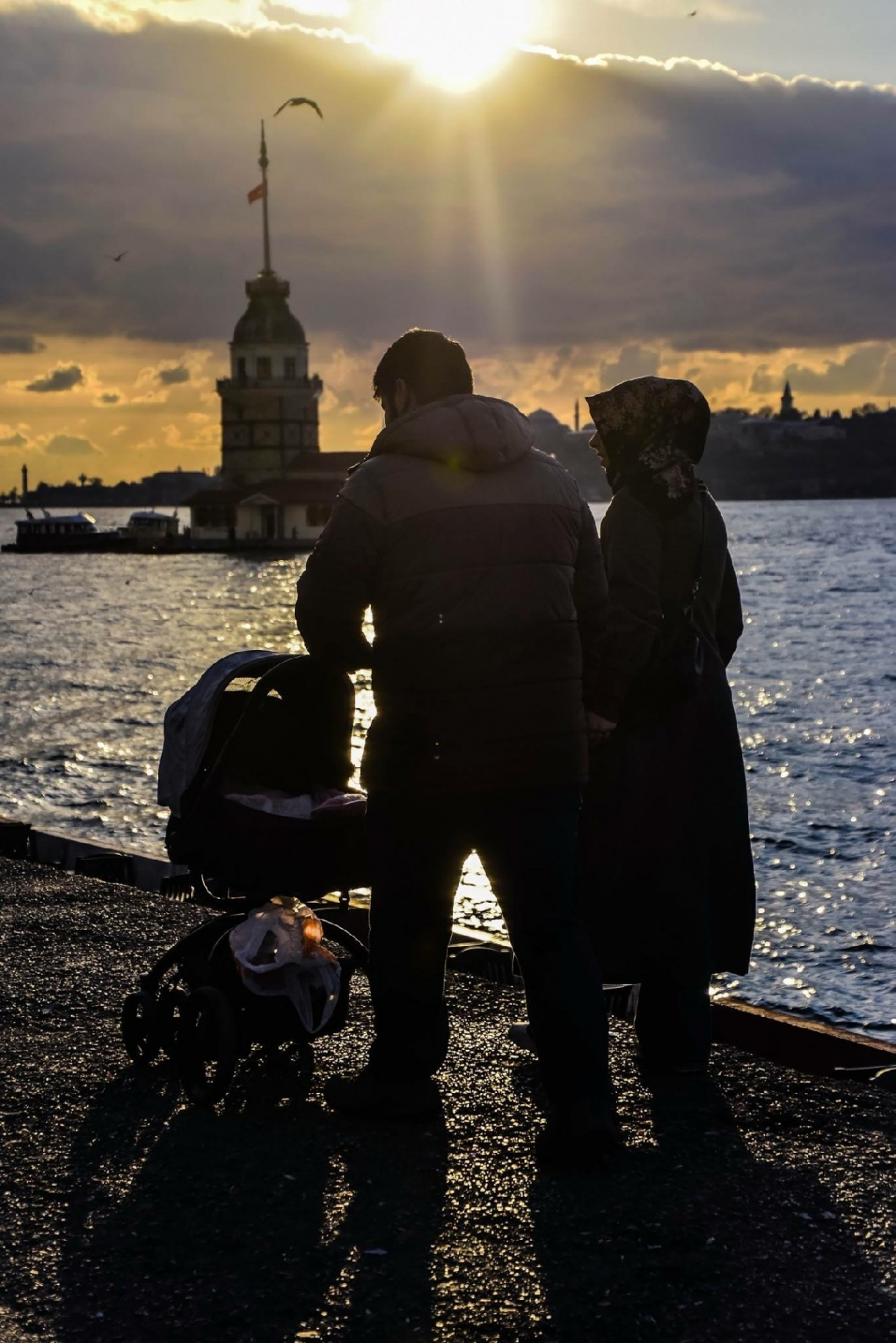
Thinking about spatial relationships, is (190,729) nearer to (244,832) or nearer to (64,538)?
(244,832)

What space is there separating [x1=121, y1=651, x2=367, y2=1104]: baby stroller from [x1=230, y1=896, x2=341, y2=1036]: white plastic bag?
0.02 meters

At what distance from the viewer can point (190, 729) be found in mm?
4301

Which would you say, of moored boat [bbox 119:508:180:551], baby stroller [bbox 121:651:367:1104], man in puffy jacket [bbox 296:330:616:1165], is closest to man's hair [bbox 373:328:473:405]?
man in puffy jacket [bbox 296:330:616:1165]

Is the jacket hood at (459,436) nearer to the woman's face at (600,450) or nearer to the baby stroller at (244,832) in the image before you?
the woman's face at (600,450)

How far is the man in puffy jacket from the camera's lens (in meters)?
3.58

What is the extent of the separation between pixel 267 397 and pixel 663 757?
98.4 meters

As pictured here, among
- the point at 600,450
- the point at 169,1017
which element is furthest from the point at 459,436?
the point at 169,1017

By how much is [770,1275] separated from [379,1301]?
79 centimetres

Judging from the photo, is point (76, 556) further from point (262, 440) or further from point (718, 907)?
point (718, 907)

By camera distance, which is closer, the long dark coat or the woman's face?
the long dark coat

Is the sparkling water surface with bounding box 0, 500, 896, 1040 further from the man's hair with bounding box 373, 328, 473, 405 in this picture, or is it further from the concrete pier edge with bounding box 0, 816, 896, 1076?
the man's hair with bounding box 373, 328, 473, 405

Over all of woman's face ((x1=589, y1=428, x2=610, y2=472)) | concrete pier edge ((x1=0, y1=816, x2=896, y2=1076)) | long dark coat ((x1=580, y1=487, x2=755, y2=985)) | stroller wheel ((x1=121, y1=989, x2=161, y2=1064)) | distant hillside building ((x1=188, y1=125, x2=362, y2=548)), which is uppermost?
distant hillside building ((x1=188, y1=125, x2=362, y2=548))

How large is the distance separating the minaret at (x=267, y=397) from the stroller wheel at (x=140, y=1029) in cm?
9540

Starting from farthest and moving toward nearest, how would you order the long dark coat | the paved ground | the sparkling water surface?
the sparkling water surface
the long dark coat
the paved ground
